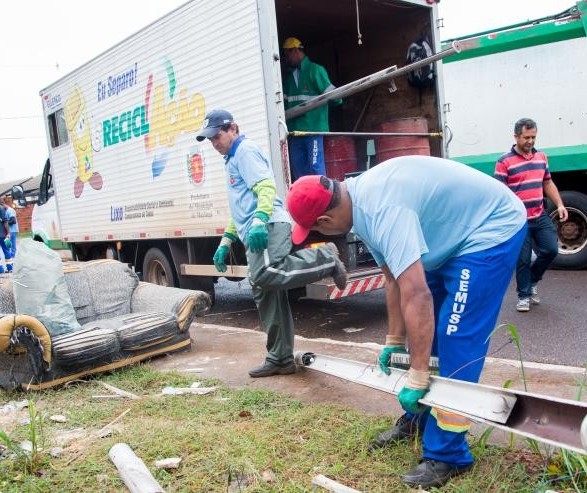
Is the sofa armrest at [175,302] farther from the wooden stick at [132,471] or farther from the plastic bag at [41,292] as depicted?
the wooden stick at [132,471]

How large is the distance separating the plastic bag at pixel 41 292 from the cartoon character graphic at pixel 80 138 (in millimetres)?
3818

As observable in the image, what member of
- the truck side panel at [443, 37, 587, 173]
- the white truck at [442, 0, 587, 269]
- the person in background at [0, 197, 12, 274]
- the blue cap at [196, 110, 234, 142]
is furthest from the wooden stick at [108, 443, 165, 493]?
the person in background at [0, 197, 12, 274]

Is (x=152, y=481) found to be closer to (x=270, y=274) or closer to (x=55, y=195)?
(x=270, y=274)

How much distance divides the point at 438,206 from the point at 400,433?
3.65 feet

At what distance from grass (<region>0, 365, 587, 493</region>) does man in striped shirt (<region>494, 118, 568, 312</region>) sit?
288 cm

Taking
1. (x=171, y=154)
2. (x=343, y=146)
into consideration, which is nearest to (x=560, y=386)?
(x=343, y=146)

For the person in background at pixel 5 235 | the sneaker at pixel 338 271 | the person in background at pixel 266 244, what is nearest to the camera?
the person in background at pixel 266 244

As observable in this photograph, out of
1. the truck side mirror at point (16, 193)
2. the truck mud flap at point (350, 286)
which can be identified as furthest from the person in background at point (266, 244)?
the truck side mirror at point (16, 193)

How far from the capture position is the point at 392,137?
6.29 m

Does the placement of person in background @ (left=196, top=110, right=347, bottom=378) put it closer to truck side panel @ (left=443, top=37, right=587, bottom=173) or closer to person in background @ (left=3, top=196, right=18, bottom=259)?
truck side panel @ (left=443, top=37, right=587, bottom=173)

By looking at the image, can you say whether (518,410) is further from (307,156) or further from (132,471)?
(307,156)

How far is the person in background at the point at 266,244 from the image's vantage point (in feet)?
12.5

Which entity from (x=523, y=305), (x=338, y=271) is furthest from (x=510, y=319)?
(x=338, y=271)

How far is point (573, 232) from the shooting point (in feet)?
23.1
